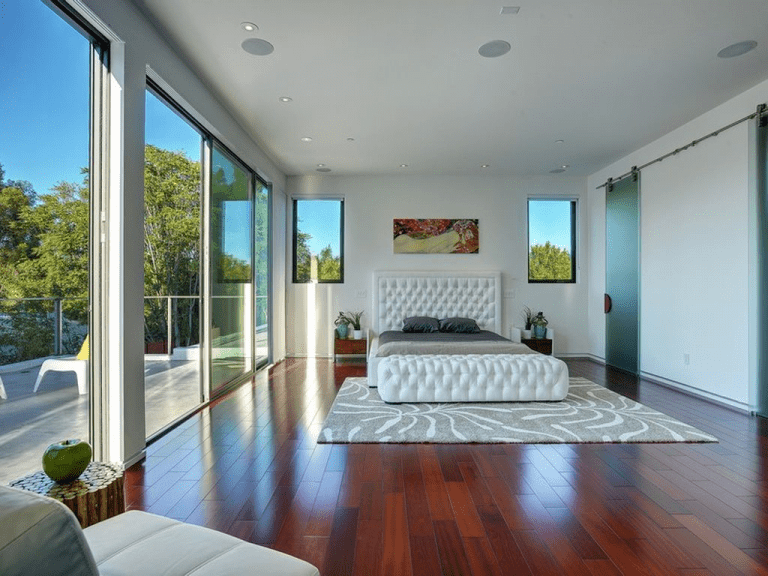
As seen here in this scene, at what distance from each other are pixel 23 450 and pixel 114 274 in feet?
3.35

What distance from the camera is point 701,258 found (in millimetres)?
4527

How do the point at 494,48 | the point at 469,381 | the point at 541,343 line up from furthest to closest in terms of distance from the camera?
the point at 541,343
the point at 469,381
the point at 494,48

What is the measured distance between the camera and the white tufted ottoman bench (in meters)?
4.06

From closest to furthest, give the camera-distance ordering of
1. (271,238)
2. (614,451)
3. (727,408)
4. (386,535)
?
(386,535)
(614,451)
(727,408)
(271,238)

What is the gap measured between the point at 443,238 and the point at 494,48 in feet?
12.6

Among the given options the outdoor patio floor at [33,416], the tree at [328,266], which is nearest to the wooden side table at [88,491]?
the outdoor patio floor at [33,416]

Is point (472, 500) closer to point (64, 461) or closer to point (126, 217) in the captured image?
point (64, 461)

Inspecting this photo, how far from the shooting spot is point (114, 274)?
266cm

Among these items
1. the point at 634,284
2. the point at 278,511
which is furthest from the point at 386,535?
the point at 634,284

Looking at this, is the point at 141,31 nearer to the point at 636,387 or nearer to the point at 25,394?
the point at 25,394

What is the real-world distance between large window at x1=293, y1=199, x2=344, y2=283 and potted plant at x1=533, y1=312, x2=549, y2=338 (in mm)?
3053

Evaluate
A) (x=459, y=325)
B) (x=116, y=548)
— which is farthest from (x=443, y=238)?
(x=116, y=548)

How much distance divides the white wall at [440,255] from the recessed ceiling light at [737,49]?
144 inches

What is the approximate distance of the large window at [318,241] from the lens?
7059mm
